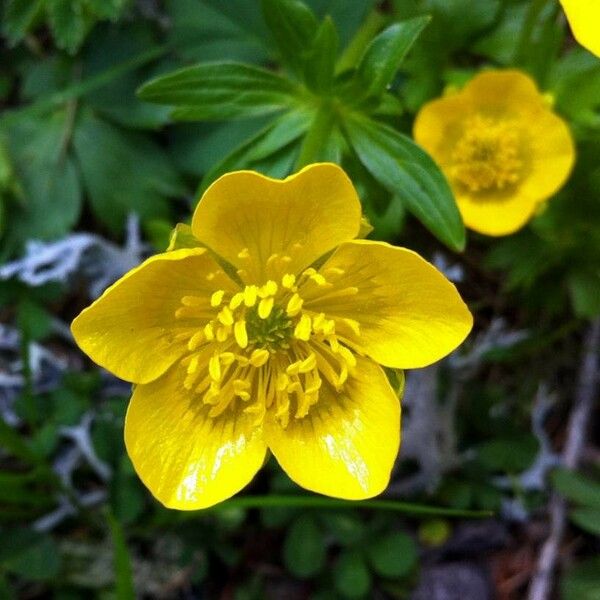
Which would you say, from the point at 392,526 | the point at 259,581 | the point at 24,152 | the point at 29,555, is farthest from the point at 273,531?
the point at 24,152

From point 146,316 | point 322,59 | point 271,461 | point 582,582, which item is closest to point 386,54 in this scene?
point 322,59

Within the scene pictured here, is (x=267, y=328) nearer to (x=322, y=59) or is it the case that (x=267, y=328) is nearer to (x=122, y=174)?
(x=322, y=59)

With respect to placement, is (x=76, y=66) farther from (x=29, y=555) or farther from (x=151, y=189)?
(x=29, y=555)

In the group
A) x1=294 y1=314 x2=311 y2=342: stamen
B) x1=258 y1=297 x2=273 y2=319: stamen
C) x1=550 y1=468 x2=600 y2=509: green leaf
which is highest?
x1=258 y1=297 x2=273 y2=319: stamen

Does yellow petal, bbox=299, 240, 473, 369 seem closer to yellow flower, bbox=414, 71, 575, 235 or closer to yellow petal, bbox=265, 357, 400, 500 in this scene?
yellow petal, bbox=265, 357, 400, 500

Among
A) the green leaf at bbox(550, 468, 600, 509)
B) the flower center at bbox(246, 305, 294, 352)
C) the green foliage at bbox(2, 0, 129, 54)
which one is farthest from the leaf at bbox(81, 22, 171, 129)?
the green leaf at bbox(550, 468, 600, 509)

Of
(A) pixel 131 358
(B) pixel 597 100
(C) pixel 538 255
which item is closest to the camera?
(A) pixel 131 358
